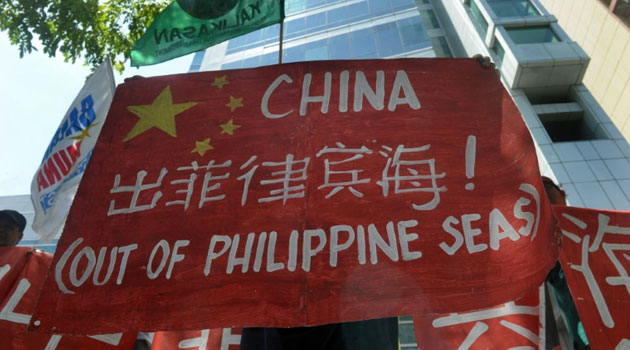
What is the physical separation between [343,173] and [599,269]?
55.1 inches

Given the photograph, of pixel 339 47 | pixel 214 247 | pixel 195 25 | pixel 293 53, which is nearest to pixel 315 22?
pixel 293 53

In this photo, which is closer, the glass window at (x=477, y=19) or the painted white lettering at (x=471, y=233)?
the painted white lettering at (x=471, y=233)

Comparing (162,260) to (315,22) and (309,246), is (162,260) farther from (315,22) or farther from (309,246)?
(315,22)

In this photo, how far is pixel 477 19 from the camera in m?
18.2

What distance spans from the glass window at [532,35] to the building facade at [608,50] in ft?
7.78

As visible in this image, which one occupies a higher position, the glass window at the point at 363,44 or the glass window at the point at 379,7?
the glass window at the point at 379,7

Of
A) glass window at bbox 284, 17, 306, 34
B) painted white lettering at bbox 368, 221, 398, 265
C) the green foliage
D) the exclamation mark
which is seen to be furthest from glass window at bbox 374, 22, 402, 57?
painted white lettering at bbox 368, 221, 398, 265

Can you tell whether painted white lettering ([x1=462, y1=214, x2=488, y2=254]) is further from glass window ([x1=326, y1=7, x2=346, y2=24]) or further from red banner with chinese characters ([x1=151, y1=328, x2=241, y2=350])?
glass window ([x1=326, y1=7, x2=346, y2=24])

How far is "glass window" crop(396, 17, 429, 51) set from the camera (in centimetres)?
1933

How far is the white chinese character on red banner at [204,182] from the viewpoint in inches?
83.9

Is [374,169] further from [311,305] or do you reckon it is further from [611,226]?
[611,226]

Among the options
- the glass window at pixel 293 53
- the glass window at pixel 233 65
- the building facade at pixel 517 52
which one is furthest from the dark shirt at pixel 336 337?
the glass window at pixel 233 65

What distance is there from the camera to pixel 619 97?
1616 cm

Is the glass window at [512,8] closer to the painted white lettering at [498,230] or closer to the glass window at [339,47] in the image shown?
the glass window at [339,47]
